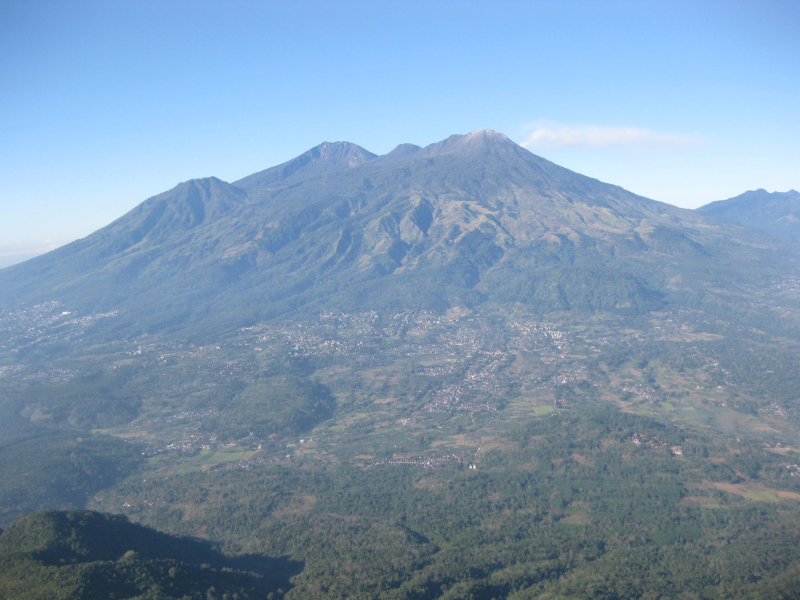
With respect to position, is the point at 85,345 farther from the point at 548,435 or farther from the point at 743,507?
the point at 743,507

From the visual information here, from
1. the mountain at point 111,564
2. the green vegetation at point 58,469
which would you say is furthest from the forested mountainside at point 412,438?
the green vegetation at point 58,469

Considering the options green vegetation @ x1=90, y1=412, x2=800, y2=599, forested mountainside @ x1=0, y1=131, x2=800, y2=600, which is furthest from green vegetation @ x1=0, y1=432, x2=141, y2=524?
green vegetation @ x1=90, y1=412, x2=800, y2=599

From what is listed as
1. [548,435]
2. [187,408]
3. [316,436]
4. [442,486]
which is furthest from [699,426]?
[187,408]

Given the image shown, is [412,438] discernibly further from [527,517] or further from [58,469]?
[58,469]

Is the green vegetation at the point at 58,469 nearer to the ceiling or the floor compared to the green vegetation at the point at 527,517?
nearer to the ceiling

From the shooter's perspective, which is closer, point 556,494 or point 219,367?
point 556,494

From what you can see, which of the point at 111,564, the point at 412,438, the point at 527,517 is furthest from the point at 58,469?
the point at 527,517

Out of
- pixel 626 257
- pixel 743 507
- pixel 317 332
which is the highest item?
pixel 626 257

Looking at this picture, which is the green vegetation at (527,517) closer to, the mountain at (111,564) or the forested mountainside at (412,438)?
the forested mountainside at (412,438)
